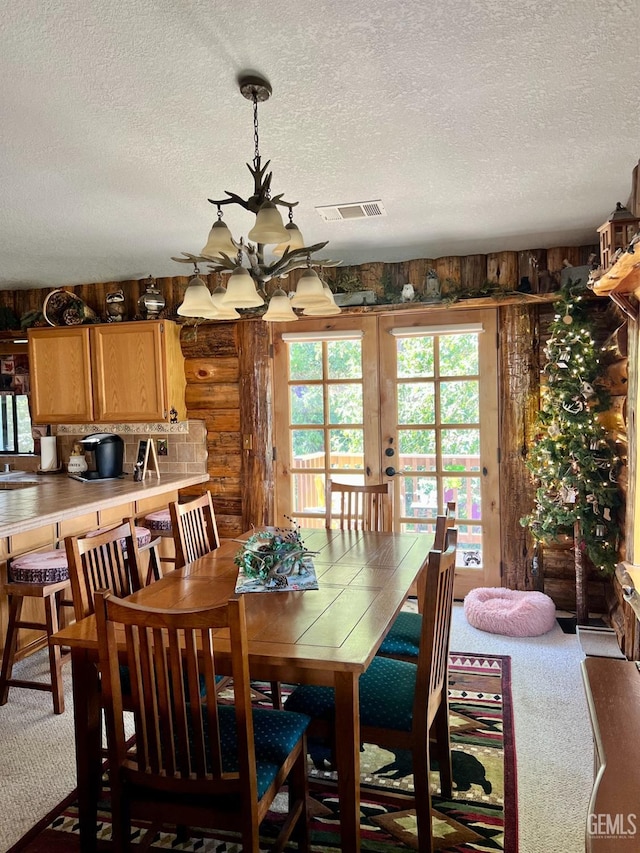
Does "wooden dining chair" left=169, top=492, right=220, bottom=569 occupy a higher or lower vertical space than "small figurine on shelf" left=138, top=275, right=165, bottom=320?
lower

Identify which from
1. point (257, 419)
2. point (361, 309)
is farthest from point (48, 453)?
point (361, 309)

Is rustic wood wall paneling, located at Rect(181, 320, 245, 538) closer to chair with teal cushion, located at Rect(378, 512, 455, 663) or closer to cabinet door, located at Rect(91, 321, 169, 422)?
cabinet door, located at Rect(91, 321, 169, 422)

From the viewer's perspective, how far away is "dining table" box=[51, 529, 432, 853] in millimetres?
1667

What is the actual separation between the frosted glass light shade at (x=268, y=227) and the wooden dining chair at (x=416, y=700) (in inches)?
45.8

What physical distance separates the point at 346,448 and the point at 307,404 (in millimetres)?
459

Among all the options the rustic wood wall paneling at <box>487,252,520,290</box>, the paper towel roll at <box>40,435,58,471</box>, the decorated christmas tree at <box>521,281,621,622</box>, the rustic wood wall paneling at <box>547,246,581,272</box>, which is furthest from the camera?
the paper towel roll at <box>40,435,58,471</box>

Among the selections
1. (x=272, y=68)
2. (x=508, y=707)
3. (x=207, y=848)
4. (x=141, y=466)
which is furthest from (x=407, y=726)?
(x=141, y=466)

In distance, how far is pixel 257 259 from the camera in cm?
241

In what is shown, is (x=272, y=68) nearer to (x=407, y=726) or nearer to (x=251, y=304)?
(x=251, y=304)

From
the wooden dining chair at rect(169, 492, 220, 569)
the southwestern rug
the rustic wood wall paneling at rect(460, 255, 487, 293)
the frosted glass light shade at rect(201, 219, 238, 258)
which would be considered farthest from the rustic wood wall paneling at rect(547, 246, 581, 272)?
the southwestern rug

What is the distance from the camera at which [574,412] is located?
11.8 ft

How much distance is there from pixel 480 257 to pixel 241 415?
2.14 meters

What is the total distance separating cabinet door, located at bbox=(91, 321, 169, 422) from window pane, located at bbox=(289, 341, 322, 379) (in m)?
1.00

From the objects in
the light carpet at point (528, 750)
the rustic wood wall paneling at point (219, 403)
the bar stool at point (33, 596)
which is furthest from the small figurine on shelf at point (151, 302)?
the light carpet at point (528, 750)
